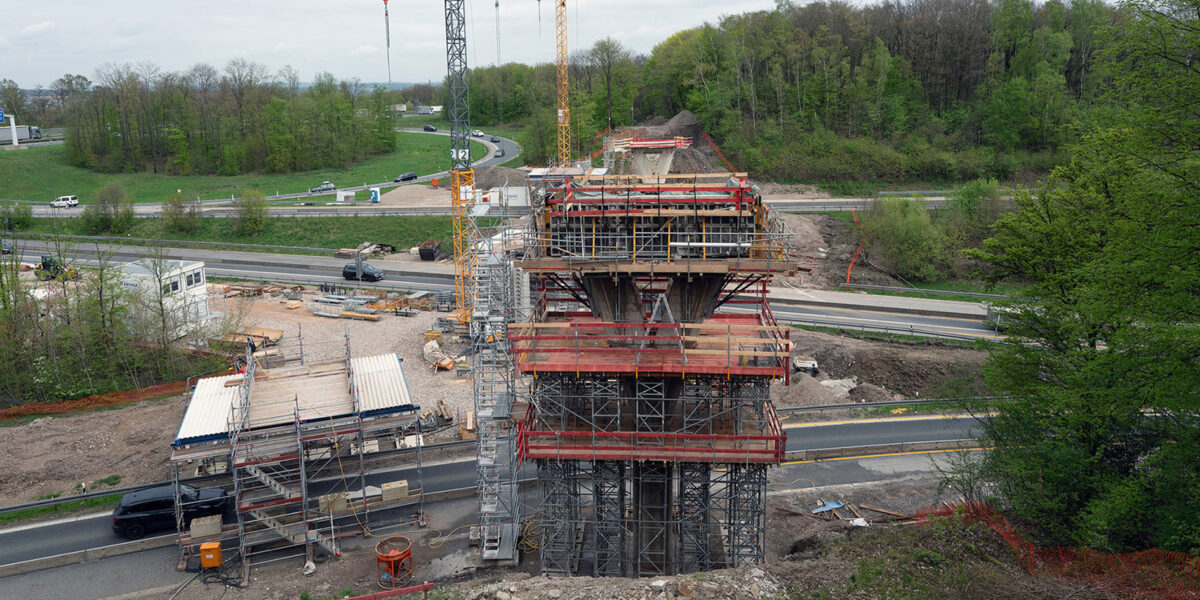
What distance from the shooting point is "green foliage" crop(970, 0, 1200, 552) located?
1678 cm

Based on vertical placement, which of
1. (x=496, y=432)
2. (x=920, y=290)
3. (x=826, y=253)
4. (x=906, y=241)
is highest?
(x=906, y=241)

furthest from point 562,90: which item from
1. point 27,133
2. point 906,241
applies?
point 27,133

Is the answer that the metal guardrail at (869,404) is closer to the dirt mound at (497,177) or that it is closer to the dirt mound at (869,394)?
the dirt mound at (869,394)

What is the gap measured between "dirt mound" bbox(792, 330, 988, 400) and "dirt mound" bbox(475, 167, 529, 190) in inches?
1778

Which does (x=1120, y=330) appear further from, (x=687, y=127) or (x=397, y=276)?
(x=687, y=127)

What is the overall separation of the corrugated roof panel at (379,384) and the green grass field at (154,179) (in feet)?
233

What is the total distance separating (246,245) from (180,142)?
150 feet

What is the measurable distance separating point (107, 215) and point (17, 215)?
729 centimetres

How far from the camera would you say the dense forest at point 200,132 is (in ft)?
341

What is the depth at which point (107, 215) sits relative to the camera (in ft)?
243

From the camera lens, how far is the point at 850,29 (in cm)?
9025

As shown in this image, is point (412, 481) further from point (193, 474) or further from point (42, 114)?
point (42, 114)

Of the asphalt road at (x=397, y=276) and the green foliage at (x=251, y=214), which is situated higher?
the green foliage at (x=251, y=214)

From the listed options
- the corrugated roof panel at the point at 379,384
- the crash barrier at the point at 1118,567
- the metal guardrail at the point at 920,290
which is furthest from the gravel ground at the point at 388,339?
the metal guardrail at the point at 920,290
